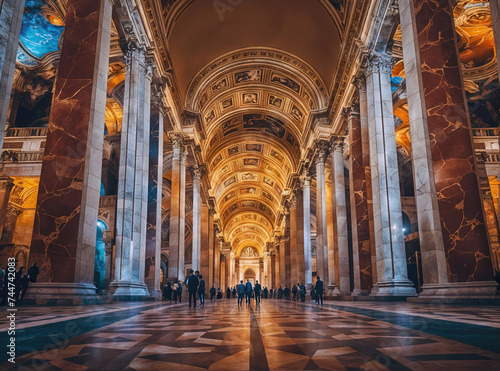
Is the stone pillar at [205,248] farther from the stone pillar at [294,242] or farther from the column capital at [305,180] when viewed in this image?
the column capital at [305,180]

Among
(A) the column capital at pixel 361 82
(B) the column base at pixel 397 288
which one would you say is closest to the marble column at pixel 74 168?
(B) the column base at pixel 397 288

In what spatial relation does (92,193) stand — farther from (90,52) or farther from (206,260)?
(206,260)

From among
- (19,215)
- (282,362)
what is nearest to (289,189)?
(19,215)

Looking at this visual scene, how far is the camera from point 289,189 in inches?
1374

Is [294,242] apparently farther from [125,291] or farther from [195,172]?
[125,291]

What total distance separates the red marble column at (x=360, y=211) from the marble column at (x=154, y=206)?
7.87 meters

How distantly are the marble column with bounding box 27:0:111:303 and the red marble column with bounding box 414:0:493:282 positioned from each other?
7433 millimetres

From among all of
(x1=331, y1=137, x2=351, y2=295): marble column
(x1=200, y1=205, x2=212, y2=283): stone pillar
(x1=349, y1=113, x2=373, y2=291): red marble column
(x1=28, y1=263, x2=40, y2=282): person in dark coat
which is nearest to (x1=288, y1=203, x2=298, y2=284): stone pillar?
(x1=200, y1=205, x2=212, y2=283): stone pillar

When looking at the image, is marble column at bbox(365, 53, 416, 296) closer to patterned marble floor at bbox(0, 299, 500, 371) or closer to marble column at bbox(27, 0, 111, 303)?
patterned marble floor at bbox(0, 299, 500, 371)

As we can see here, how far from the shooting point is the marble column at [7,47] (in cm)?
623

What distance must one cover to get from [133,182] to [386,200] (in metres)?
8.24

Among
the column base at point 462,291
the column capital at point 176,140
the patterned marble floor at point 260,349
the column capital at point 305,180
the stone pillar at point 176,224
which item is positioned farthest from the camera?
the column capital at point 305,180

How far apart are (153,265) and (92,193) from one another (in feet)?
22.7

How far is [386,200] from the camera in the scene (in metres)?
12.0
